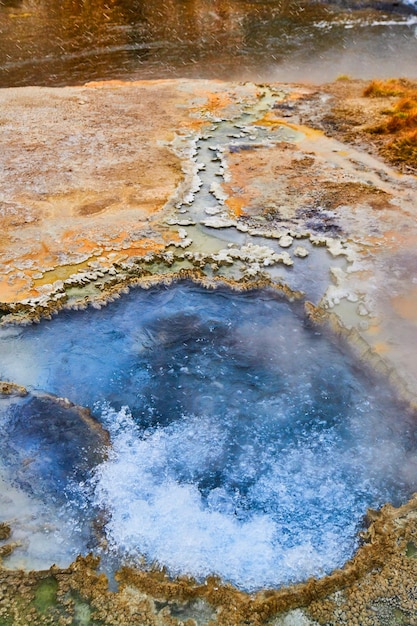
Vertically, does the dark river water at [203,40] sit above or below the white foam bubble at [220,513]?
above

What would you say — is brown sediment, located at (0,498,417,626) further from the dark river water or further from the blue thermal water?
the dark river water

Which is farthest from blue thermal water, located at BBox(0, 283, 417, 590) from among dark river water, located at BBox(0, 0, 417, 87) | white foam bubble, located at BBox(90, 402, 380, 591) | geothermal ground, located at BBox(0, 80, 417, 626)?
dark river water, located at BBox(0, 0, 417, 87)

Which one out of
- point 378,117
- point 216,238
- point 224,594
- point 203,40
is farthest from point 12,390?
point 203,40

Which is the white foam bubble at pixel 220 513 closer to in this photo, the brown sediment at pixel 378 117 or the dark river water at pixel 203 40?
the brown sediment at pixel 378 117

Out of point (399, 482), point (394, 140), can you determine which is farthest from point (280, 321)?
point (394, 140)

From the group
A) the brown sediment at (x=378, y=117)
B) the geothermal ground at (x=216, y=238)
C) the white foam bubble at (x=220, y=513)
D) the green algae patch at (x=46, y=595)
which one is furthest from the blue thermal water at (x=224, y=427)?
the brown sediment at (x=378, y=117)

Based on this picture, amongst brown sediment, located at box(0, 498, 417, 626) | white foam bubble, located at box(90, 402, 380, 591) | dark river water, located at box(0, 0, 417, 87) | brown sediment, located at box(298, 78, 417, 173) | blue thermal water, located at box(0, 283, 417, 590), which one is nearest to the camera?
brown sediment, located at box(0, 498, 417, 626)
